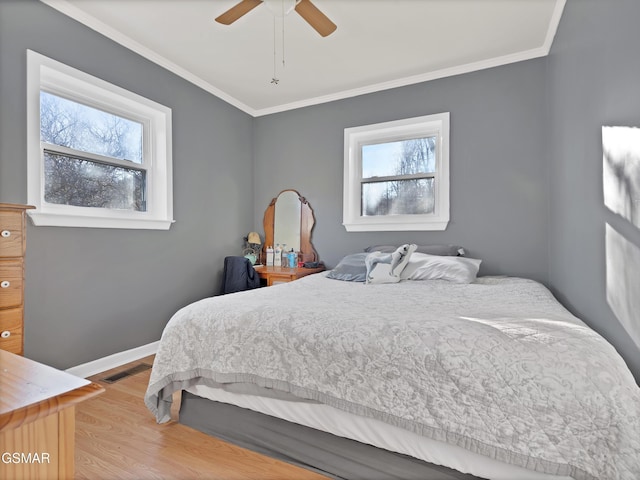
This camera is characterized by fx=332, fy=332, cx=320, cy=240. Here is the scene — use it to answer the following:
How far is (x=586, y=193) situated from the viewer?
6.42ft

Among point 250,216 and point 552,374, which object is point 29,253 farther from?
point 552,374

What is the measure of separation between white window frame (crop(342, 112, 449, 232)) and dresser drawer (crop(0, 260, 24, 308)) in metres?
2.74

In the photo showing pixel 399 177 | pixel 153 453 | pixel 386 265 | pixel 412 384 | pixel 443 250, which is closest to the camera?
pixel 412 384

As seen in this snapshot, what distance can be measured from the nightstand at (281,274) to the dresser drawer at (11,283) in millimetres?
2030

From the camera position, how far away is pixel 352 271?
2850mm

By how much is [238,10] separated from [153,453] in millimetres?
2524

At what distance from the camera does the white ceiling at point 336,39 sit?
240cm

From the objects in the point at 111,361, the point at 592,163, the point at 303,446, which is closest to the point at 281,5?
the point at 592,163

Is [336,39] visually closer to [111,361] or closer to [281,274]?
[281,274]

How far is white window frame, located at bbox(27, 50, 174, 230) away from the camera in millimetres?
2205

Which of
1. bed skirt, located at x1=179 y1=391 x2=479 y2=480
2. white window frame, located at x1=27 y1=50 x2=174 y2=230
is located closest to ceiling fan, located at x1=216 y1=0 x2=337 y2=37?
white window frame, located at x1=27 y1=50 x2=174 y2=230

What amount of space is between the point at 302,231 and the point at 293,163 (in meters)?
0.86

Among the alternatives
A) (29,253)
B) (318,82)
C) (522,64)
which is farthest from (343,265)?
(522,64)

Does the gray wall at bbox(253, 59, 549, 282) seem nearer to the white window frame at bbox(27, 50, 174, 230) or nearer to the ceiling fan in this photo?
the ceiling fan
